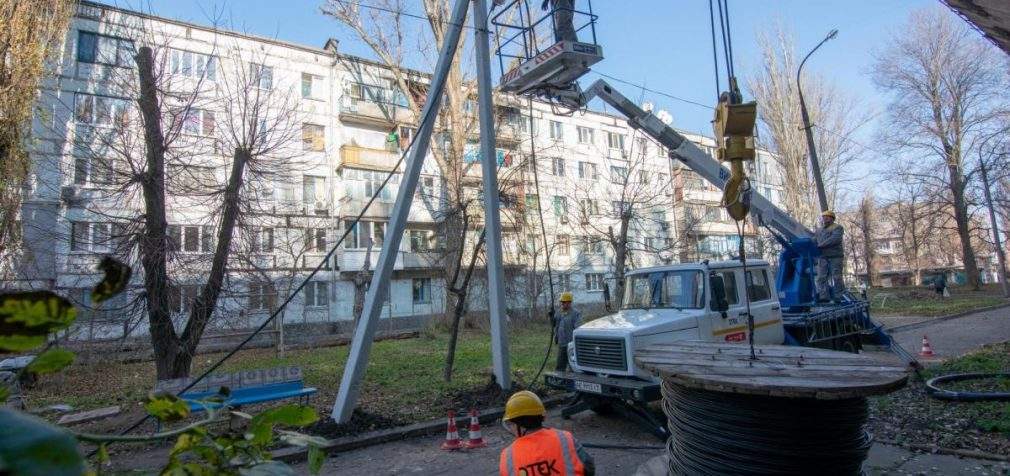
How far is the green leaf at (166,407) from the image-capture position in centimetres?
137

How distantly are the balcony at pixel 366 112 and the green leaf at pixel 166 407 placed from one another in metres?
32.8

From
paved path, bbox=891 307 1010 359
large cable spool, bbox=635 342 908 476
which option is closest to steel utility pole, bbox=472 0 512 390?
large cable spool, bbox=635 342 908 476

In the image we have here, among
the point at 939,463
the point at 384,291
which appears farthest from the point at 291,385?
the point at 939,463

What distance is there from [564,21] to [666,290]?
495 cm

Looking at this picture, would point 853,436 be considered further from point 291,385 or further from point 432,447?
point 291,385

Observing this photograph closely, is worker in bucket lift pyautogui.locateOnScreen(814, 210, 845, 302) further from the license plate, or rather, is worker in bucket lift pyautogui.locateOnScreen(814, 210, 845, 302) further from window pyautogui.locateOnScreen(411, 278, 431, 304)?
window pyautogui.locateOnScreen(411, 278, 431, 304)

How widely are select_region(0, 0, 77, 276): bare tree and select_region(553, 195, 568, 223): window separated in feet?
79.5

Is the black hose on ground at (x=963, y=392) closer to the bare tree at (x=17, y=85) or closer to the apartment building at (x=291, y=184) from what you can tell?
the apartment building at (x=291, y=184)

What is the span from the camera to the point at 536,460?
3459 millimetres

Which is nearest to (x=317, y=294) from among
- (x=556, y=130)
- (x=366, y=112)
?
(x=366, y=112)

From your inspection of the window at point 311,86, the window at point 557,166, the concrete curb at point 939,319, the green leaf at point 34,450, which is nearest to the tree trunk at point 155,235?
the green leaf at point 34,450

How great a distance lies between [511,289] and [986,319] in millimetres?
20505

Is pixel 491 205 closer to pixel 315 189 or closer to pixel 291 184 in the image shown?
pixel 291 184

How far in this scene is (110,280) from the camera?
988 millimetres
